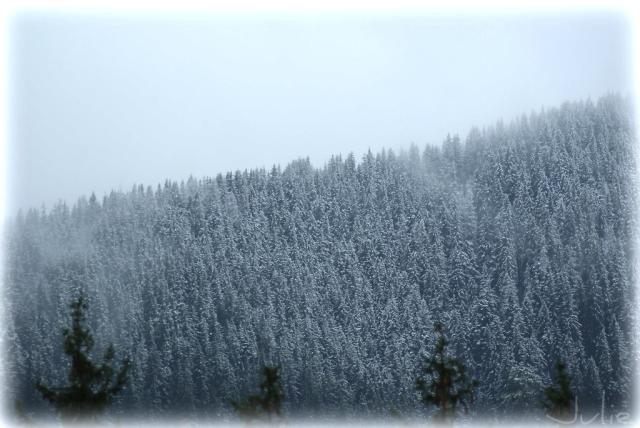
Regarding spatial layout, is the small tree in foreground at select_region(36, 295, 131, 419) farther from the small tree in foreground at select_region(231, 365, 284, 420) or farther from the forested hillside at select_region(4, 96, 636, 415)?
the forested hillside at select_region(4, 96, 636, 415)

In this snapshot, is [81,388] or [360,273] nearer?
[81,388]

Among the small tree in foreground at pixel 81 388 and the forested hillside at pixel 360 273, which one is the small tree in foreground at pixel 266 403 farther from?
the forested hillside at pixel 360 273

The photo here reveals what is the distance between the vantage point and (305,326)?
4983 inches

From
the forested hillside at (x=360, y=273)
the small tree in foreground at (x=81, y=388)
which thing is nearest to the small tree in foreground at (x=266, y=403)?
the small tree in foreground at (x=81, y=388)

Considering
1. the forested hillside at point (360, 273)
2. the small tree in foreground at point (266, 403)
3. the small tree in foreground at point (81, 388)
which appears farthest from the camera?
the forested hillside at point (360, 273)

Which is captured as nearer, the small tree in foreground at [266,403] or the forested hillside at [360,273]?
the small tree in foreground at [266,403]

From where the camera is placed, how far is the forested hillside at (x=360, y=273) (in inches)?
4537

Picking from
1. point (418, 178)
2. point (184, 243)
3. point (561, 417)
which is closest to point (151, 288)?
point (184, 243)

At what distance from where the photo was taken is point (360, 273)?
458 ft

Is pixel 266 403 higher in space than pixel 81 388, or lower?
lower

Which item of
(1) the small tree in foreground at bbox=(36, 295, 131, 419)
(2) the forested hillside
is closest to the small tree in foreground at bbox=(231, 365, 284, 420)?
(1) the small tree in foreground at bbox=(36, 295, 131, 419)

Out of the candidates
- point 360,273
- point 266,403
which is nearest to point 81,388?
point 266,403

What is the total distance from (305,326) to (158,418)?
29.3 m

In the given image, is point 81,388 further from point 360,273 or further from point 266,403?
point 360,273
